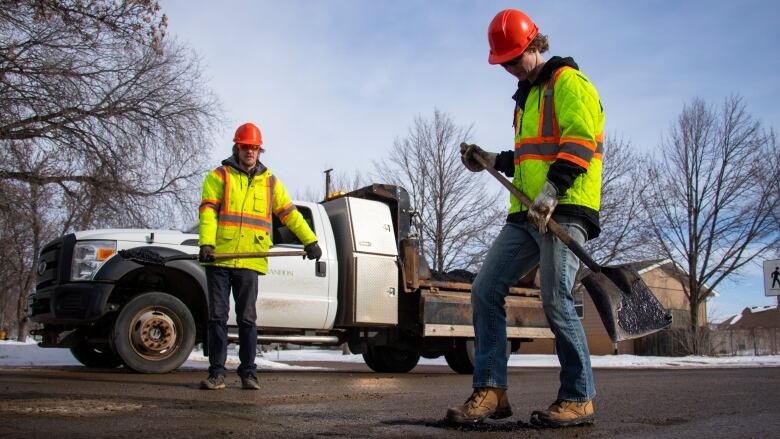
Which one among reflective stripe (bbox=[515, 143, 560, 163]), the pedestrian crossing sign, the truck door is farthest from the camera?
the pedestrian crossing sign

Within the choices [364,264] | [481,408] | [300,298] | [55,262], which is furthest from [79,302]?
[481,408]

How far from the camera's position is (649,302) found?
401cm

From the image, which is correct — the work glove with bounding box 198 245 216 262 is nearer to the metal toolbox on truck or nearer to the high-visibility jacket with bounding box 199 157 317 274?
the high-visibility jacket with bounding box 199 157 317 274

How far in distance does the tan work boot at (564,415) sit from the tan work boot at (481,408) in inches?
7.9

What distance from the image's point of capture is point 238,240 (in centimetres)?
630

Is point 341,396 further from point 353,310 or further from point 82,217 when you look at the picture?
point 82,217

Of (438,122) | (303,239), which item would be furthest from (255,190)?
(438,122)

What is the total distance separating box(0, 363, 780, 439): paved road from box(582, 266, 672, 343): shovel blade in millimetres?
498

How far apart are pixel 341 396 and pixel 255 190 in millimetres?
1924

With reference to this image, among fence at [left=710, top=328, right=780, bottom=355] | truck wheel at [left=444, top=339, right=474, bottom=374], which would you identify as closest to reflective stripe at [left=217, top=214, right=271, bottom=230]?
truck wheel at [left=444, top=339, right=474, bottom=374]

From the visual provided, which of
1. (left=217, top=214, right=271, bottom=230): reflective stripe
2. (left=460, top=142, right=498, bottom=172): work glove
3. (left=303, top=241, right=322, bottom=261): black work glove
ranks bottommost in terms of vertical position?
(left=303, top=241, right=322, bottom=261): black work glove

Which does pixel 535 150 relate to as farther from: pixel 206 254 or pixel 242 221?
pixel 242 221

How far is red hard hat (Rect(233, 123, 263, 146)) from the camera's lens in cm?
643

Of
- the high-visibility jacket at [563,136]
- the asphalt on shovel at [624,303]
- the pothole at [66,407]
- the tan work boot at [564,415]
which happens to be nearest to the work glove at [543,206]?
the high-visibility jacket at [563,136]
